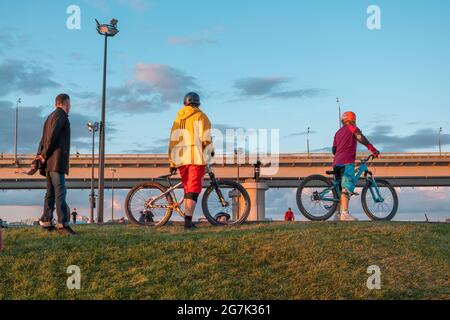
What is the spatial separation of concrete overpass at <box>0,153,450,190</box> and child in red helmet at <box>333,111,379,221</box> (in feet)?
139

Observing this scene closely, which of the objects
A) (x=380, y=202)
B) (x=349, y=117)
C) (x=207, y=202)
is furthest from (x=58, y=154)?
(x=380, y=202)

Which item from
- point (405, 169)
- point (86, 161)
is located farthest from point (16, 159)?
point (405, 169)

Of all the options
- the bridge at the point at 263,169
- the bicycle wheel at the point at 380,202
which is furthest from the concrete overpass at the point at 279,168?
the bicycle wheel at the point at 380,202

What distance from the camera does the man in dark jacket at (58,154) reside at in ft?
29.3

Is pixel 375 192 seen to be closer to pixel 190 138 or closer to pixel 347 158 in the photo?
pixel 347 158

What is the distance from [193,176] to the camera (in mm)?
9641

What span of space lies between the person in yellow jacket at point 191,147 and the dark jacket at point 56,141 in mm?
1845

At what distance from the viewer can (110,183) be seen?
6006cm

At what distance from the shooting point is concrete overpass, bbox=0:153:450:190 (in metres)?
54.8

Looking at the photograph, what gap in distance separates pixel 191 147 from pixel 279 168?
47.9 metres

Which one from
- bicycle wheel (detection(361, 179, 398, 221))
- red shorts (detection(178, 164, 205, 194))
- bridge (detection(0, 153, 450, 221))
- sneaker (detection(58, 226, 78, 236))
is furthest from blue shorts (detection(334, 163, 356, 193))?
bridge (detection(0, 153, 450, 221))

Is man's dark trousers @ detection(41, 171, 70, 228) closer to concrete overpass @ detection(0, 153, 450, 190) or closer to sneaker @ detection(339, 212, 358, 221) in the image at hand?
sneaker @ detection(339, 212, 358, 221)

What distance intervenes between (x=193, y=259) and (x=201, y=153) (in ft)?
8.37

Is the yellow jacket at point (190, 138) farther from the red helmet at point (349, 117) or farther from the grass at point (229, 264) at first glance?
the red helmet at point (349, 117)
